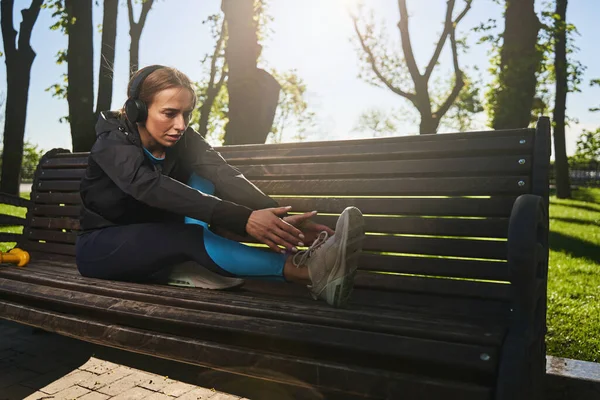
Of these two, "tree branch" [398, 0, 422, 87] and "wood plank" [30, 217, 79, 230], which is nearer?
"wood plank" [30, 217, 79, 230]

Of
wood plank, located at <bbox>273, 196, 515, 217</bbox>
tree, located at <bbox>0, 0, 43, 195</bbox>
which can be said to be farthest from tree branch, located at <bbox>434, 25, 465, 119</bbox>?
tree, located at <bbox>0, 0, 43, 195</bbox>

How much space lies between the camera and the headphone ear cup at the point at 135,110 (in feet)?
9.19

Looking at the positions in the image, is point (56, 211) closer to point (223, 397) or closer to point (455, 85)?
point (223, 397)

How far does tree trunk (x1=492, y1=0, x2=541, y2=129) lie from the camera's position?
31.9 feet

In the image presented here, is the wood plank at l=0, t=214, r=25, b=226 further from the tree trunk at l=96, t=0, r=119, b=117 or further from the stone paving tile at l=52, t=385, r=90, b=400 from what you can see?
the tree trunk at l=96, t=0, r=119, b=117

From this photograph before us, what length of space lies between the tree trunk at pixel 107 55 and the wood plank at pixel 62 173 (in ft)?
15.1

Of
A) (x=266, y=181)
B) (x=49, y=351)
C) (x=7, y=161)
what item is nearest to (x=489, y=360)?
(x=266, y=181)

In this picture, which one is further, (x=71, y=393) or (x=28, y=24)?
(x=28, y=24)

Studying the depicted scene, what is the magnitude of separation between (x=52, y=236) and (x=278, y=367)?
3399mm

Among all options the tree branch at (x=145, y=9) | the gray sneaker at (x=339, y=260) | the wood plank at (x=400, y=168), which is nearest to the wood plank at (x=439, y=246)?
the wood plank at (x=400, y=168)

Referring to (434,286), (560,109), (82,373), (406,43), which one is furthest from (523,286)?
(560,109)

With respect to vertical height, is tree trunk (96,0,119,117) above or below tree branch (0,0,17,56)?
below

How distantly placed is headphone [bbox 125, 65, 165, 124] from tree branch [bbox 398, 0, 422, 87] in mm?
8908

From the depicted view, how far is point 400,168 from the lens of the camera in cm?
304
